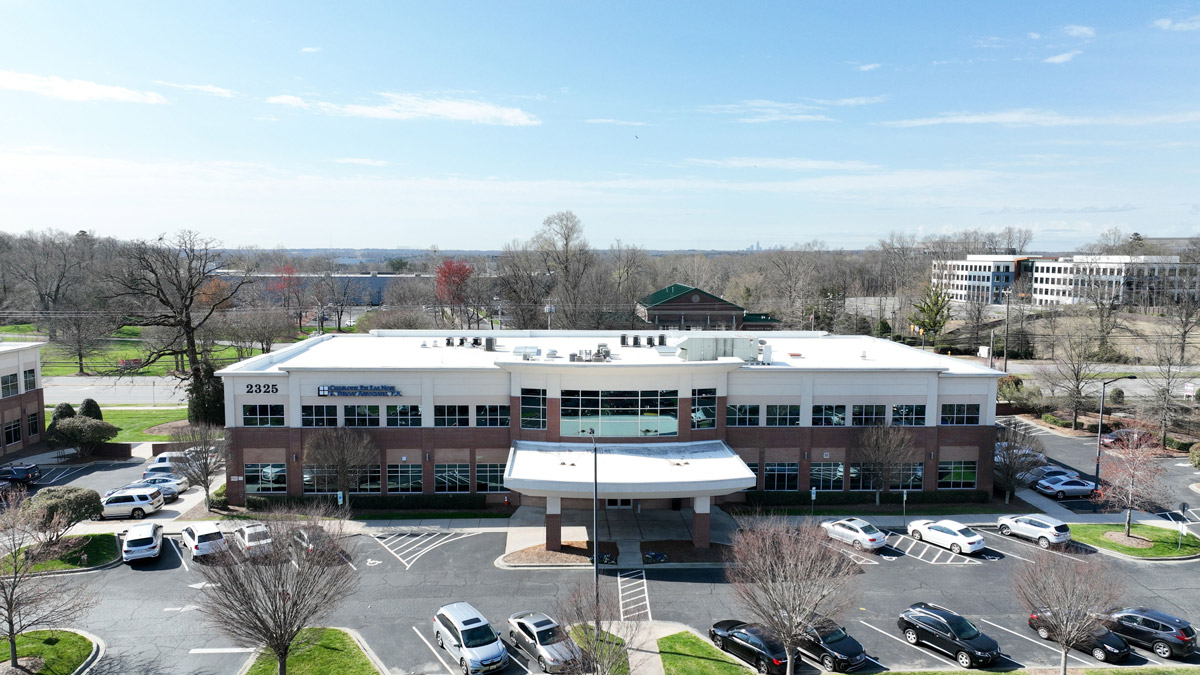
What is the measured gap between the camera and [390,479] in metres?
40.1

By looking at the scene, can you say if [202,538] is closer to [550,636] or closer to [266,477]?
[266,477]

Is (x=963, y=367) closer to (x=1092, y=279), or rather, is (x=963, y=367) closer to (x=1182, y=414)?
(x=1182, y=414)

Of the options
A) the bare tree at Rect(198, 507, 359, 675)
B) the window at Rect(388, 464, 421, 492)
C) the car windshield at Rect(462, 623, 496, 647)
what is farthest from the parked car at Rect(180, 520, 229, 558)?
the car windshield at Rect(462, 623, 496, 647)

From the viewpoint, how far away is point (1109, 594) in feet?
76.4

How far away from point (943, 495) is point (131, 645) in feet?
126

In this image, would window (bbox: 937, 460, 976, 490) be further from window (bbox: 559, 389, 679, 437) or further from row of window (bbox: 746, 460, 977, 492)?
window (bbox: 559, 389, 679, 437)

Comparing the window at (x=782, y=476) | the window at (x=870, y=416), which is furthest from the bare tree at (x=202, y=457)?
the window at (x=870, y=416)

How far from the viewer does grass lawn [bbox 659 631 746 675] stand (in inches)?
932

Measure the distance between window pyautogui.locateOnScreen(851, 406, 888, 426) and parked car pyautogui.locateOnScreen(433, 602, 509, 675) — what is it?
24.6m

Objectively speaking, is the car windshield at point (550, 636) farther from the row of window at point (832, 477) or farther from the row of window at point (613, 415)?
the row of window at point (832, 477)

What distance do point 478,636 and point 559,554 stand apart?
30.9 ft

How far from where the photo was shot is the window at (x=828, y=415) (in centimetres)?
4119

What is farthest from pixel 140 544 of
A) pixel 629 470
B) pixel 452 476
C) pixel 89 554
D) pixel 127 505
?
pixel 629 470

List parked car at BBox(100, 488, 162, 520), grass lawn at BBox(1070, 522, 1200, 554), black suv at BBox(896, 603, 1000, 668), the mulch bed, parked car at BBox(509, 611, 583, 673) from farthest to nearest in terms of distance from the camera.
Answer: parked car at BBox(100, 488, 162, 520) → grass lawn at BBox(1070, 522, 1200, 554) → the mulch bed → black suv at BBox(896, 603, 1000, 668) → parked car at BBox(509, 611, 583, 673)
